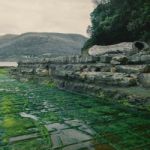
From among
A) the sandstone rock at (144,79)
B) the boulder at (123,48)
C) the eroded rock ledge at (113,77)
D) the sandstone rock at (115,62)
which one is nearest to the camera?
the eroded rock ledge at (113,77)

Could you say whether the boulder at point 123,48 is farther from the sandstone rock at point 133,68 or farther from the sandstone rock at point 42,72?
the sandstone rock at point 133,68

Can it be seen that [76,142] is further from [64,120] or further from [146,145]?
[64,120]

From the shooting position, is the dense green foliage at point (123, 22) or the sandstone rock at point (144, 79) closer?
the sandstone rock at point (144, 79)

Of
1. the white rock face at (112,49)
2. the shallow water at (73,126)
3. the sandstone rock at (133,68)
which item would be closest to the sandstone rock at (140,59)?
the sandstone rock at (133,68)

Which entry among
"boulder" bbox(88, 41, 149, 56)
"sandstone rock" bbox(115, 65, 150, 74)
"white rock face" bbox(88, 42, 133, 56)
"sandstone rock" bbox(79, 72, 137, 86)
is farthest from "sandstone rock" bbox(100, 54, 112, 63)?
"white rock face" bbox(88, 42, 133, 56)

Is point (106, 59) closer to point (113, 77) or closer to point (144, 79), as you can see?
point (113, 77)

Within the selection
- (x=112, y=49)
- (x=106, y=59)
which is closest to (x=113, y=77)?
(x=106, y=59)
